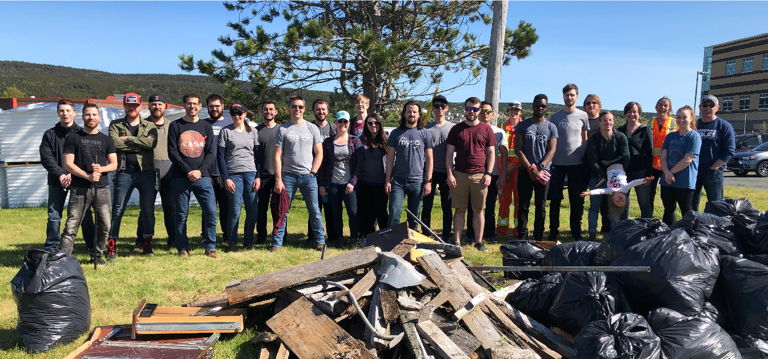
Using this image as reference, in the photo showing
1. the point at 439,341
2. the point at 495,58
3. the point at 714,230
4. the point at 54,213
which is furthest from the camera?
the point at 495,58

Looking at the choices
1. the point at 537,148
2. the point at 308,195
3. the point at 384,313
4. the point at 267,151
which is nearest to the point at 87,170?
the point at 267,151

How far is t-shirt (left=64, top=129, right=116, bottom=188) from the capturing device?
18.5ft

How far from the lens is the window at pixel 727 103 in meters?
58.5

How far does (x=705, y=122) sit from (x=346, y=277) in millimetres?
5296

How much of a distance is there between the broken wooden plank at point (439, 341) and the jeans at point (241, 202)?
12.1ft

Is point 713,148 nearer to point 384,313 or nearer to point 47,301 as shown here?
point 384,313

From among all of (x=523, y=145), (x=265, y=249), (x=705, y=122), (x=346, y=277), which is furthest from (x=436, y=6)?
(x=346, y=277)

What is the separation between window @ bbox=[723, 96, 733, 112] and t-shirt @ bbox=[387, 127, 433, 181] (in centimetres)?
6515

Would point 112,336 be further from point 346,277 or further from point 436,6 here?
point 436,6

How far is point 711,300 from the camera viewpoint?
3.80m

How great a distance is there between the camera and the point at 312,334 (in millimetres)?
3557

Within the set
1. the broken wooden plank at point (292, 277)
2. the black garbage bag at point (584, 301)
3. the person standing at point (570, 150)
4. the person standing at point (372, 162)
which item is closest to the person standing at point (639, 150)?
the person standing at point (570, 150)

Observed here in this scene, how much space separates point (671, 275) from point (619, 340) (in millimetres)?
841

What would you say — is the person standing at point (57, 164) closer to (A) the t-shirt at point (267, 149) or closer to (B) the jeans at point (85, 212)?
(B) the jeans at point (85, 212)
